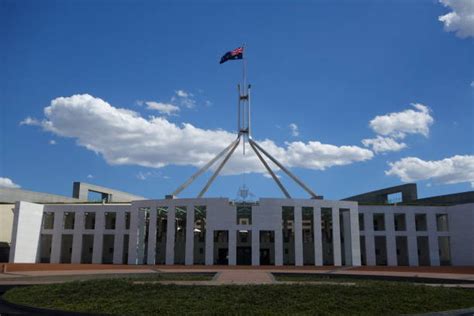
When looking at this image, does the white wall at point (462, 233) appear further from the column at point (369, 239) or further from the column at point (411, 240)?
the column at point (369, 239)

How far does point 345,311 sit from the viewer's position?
41.2ft

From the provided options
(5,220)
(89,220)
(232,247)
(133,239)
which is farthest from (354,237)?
(5,220)

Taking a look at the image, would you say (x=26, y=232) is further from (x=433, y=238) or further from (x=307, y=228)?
(x=433, y=238)

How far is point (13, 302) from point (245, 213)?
31.0 metres

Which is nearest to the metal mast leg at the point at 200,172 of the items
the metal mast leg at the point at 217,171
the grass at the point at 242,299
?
the metal mast leg at the point at 217,171

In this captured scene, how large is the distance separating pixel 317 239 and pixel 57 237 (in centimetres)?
2735

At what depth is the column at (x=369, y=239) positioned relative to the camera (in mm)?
43656

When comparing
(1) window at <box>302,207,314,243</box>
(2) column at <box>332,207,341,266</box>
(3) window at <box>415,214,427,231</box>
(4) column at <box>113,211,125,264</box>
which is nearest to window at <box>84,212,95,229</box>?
(4) column at <box>113,211,125,264</box>

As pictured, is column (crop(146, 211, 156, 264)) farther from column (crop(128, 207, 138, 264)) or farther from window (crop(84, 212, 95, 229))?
window (crop(84, 212, 95, 229))

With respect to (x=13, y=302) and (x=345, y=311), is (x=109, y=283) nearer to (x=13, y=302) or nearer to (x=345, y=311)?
(x=13, y=302)

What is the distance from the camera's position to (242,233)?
1935 inches

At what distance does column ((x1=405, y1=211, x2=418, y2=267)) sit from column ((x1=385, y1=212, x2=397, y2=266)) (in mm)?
1565

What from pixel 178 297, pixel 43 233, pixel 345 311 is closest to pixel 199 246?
pixel 43 233

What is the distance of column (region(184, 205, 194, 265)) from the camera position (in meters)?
38.9
